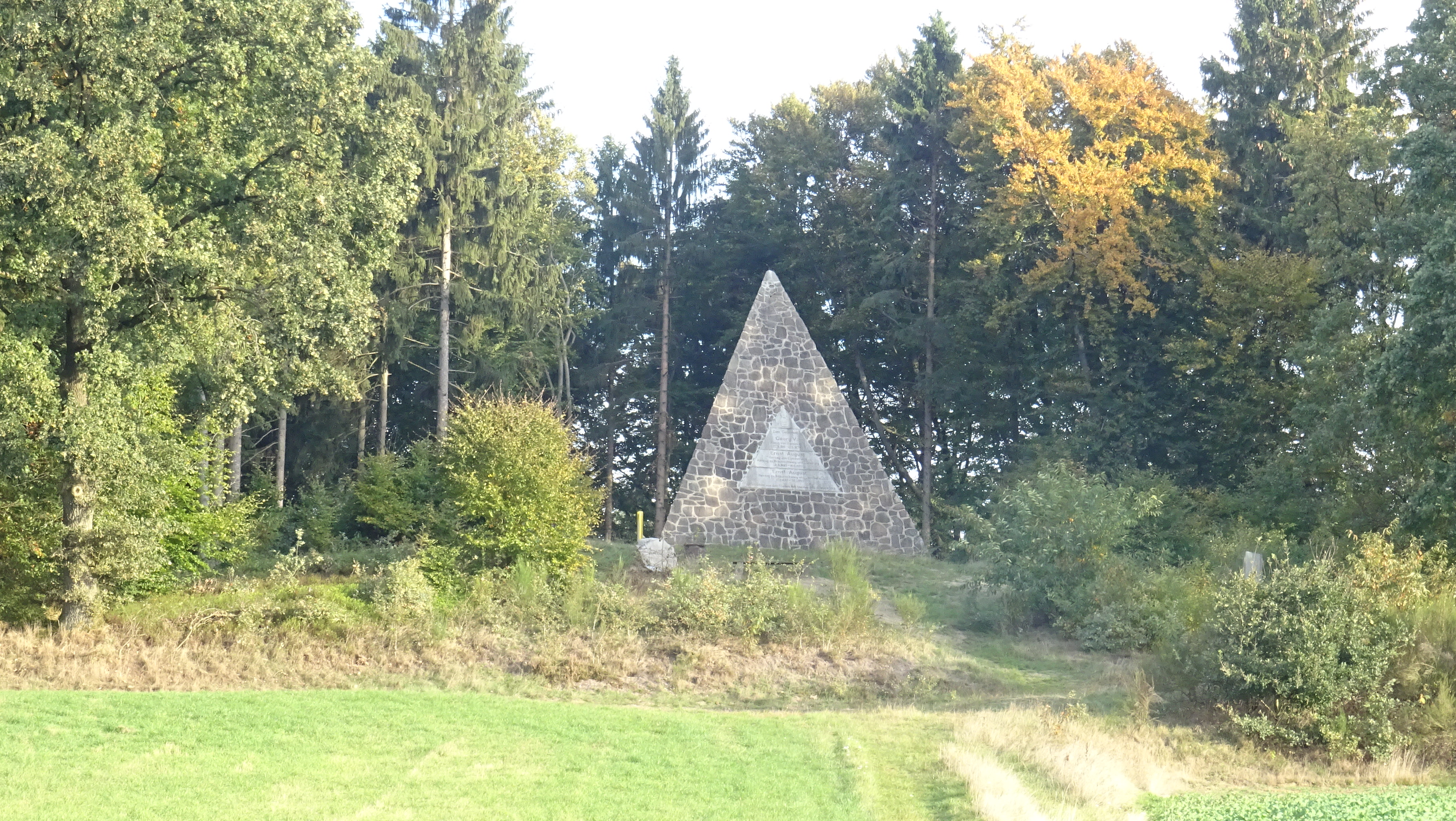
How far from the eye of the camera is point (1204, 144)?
2956cm

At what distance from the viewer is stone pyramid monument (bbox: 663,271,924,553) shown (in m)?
24.2

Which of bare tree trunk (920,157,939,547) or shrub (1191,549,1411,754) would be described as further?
bare tree trunk (920,157,939,547)

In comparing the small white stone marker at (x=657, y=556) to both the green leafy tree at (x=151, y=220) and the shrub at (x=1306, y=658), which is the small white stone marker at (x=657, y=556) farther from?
the shrub at (x=1306, y=658)

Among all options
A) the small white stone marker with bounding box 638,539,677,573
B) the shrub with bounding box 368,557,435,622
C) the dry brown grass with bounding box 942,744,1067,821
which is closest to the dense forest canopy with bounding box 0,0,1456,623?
the shrub with bounding box 368,557,435,622

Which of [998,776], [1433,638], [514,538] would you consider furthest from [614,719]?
[1433,638]

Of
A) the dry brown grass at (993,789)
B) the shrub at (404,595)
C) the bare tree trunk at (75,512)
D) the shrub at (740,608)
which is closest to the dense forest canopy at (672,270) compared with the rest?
the bare tree trunk at (75,512)

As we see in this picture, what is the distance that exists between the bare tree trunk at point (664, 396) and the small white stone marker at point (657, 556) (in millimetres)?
10840

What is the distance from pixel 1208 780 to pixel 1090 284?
1878 centimetres

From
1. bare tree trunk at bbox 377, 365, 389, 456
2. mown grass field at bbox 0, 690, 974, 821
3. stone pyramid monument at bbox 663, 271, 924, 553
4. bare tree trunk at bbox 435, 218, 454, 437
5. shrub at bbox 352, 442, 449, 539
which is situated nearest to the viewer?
mown grass field at bbox 0, 690, 974, 821

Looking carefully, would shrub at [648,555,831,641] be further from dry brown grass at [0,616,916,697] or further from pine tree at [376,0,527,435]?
pine tree at [376,0,527,435]

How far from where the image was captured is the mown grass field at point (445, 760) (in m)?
9.05

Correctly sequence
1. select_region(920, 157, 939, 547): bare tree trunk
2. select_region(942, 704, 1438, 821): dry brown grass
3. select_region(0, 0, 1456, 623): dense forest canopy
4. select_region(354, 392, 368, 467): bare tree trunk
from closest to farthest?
1. select_region(942, 704, 1438, 821): dry brown grass
2. select_region(0, 0, 1456, 623): dense forest canopy
3. select_region(354, 392, 368, 467): bare tree trunk
4. select_region(920, 157, 939, 547): bare tree trunk

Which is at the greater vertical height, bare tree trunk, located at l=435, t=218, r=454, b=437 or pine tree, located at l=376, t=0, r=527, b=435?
pine tree, located at l=376, t=0, r=527, b=435

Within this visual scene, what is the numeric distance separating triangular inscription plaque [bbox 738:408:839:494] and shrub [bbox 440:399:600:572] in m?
7.02
